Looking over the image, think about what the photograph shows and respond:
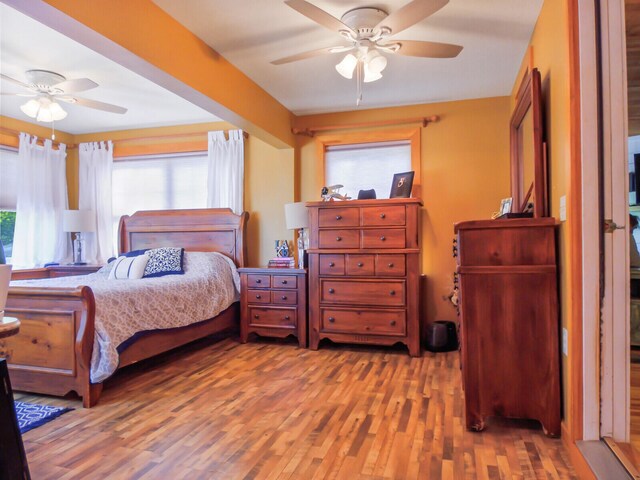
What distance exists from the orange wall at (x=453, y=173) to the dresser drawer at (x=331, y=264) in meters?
0.96

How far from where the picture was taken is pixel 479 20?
9.03 feet

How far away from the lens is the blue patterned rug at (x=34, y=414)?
2.27 metres

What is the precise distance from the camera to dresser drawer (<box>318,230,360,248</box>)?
3.84 meters

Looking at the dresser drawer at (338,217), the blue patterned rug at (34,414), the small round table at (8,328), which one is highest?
the dresser drawer at (338,217)

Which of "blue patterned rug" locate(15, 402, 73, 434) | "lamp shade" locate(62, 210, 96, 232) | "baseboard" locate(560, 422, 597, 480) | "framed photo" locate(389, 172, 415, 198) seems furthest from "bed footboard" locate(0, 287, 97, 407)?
"framed photo" locate(389, 172, 415, 198)

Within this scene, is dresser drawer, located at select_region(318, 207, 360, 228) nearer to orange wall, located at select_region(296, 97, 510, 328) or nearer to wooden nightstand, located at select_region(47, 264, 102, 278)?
orange wall, located at select_region(296, 97, 510, 328)

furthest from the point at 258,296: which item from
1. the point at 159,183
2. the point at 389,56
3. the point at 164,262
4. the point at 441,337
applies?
the point at 389,56

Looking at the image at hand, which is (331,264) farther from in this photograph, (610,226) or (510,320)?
(610,226)

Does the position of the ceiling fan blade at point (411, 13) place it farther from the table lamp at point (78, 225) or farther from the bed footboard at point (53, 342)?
the table lamp at point (78, 225)

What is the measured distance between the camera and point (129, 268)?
13.4 ft

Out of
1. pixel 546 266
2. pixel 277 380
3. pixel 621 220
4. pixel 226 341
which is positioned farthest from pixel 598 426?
pixel 226 341

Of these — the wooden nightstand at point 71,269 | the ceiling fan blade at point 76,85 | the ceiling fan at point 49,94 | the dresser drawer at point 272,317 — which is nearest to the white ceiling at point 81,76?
the ceiling fan at point 49,94

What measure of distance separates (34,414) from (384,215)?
2.84 metres

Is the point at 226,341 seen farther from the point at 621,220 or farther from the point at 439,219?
the point at 621,220
